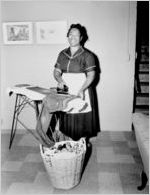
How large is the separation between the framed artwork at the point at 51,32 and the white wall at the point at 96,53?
0.25ft

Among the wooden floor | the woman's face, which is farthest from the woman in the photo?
the wooden floor

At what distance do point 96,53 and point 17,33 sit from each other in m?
1.18

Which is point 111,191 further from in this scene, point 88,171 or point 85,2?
point 85,2

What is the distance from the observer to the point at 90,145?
3469 millimetres

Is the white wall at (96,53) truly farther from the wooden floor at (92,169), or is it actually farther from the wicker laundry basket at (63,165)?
the wicker laundry basket at (63,165)

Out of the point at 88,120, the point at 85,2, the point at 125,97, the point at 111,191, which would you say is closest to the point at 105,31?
the point at 85,2

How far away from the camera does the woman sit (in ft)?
10.0

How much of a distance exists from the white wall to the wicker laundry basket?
1.68 meters

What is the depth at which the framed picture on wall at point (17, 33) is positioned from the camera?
3812 millimetres

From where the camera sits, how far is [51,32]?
3789 millimetres

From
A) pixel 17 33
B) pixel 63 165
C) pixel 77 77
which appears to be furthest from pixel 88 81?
pixel 17 33

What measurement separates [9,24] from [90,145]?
207 cm

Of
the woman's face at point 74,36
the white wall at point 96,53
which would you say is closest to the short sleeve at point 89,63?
the woman's face at point 74,36

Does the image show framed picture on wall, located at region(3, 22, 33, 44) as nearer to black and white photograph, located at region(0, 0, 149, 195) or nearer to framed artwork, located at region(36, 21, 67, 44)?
black and white photograph, located at region(0, 0, 149, 195)
